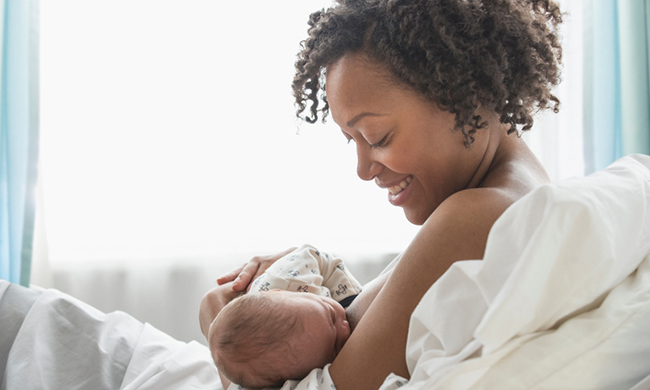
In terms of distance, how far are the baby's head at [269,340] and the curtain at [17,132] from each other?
1.95 meters

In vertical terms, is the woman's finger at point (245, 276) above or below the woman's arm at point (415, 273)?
below

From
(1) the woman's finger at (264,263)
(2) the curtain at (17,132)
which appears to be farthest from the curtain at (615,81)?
(2) the curtain at (17,132)

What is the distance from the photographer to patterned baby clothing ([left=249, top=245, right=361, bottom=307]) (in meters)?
1.30

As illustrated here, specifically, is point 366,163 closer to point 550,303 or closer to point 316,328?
point 316,328

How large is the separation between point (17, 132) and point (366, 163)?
218cm

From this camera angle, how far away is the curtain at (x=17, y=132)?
2486 millimetres

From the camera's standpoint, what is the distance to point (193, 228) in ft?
8.86

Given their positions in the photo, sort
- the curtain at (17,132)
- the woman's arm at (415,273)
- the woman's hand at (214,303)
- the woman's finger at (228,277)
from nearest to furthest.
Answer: the woman's arm at (415,273) < the woman's hand at (214,303) < the woman's finger at (228,277) < the curtain at (17,132)

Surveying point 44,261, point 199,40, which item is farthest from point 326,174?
point 44,261

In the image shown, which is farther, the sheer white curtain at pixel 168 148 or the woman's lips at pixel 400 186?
the sheer white curtain at pixel 168 148

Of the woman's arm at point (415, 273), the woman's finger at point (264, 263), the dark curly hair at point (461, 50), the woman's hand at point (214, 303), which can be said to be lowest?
the woman's hand at point (214, 303)

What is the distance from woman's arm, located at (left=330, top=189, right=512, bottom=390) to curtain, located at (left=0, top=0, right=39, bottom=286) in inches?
90.7

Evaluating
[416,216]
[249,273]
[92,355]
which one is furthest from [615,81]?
[92,355]

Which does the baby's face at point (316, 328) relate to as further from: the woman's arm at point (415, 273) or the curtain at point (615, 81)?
the curtain at point (615, 81)
